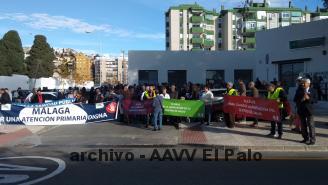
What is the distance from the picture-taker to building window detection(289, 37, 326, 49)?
32719 millimetres

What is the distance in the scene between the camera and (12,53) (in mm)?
81000

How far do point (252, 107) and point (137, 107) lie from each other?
5.34 metres

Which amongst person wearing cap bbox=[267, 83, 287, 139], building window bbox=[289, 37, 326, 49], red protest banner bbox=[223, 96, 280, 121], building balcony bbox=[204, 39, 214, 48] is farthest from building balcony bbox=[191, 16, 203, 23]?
person wearing cap bbox=[267, 83, 287, 139]

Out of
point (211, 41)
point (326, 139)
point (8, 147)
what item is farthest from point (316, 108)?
point (211, 41)

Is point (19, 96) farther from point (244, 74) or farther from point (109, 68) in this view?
point (109, 68)

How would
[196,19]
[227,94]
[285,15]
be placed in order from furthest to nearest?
[196,19] → [285,15] → [227,94]

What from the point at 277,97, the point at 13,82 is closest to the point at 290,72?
the point at 277,97

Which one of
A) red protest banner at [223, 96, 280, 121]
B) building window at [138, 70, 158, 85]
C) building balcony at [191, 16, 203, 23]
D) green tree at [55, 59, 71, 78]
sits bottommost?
red protest banner at [223, 96, 280, 121]

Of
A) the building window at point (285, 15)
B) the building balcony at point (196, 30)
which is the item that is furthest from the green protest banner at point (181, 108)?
the building window at point (285, 15)

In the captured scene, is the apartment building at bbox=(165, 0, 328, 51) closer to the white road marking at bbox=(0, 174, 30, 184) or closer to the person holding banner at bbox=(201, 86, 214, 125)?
the person holding banner at bbox=(201, 86, 214, 125)

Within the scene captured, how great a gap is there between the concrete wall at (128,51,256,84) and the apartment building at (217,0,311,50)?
53.8m

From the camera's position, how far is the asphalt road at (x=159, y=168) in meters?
9.30

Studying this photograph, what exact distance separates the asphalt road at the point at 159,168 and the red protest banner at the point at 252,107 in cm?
334

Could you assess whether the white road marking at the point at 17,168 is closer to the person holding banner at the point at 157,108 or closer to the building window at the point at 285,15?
the person holding banner at the point at 157,108
